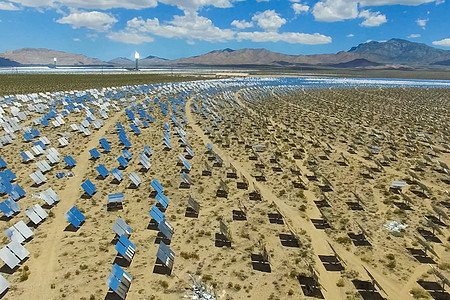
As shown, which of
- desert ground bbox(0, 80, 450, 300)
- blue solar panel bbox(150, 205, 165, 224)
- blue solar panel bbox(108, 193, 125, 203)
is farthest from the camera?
blue solar panel bbox(108, 193, 125, 203)

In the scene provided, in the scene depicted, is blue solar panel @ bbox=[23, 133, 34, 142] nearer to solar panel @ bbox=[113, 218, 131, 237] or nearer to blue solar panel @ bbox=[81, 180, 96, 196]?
blue solar panel @ bbox=[81, 180, 96, 196]

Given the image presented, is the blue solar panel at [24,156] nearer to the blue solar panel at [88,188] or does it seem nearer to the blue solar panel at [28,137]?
the blue solar panel at [28,137]

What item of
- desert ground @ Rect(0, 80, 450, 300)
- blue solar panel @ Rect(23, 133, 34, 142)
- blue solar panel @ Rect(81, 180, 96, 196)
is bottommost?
desert ground @ Rect(0, 80, 450, 300)

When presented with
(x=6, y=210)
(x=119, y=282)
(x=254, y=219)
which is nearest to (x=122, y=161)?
(x=6, y=210)

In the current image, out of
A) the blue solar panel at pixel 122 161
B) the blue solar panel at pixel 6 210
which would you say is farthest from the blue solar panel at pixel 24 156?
the blue solar panel at pixel 6 210

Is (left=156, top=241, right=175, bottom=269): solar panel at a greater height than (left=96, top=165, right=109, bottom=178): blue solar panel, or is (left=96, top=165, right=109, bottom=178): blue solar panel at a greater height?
(left=96, top=165, right=109, bottom=178): blue solar panel

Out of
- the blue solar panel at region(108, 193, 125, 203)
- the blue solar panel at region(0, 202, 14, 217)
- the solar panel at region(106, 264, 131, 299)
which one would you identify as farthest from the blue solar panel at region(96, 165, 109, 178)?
the solar panel at region(106, 264, 131, 299)

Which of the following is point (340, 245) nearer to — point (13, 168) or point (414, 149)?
point (414, 149)
